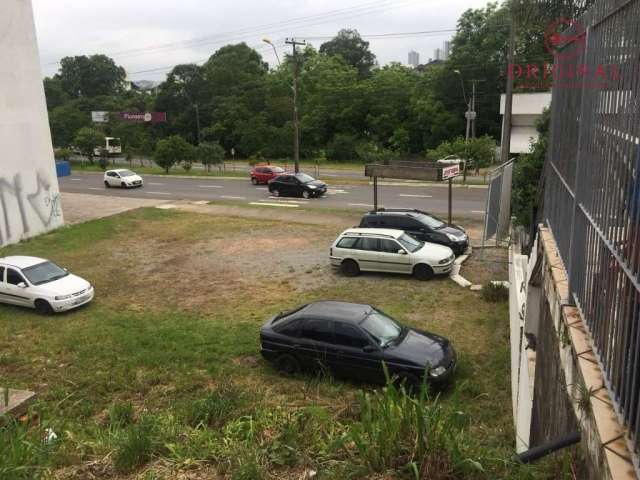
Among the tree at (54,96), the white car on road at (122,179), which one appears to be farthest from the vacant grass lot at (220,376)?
the tree at (54,96)

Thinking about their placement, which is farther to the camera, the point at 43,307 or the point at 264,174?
the point at 264,174

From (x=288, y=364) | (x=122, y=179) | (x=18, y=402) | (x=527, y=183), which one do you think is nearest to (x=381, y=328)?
(x=288, y=364)

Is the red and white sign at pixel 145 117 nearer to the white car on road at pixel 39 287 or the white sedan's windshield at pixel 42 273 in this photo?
the white sedan's windshield at pixel 42 273

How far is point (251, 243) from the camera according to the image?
2078 centimetres

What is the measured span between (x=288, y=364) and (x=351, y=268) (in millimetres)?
6164

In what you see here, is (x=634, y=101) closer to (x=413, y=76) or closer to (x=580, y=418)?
(x=580, y=418)

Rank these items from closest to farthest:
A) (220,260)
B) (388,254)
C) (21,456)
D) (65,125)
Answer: (21,456)
(388,254)
(220,260)
(65,125)

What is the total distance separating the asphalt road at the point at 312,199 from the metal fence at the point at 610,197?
20116 mm

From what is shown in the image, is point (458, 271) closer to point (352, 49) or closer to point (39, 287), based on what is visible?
point (39, 287)

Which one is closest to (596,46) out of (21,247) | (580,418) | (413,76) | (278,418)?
(580,418)

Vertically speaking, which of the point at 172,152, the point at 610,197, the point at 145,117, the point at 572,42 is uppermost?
the point at 572,42

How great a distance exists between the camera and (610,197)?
3.71 m

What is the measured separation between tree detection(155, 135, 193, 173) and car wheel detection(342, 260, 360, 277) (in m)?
36.3

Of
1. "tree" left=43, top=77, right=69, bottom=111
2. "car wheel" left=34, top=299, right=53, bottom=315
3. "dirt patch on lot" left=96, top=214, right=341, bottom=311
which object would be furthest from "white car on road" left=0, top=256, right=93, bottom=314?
"tree" left=43, top=77, right=69, bottom=111
